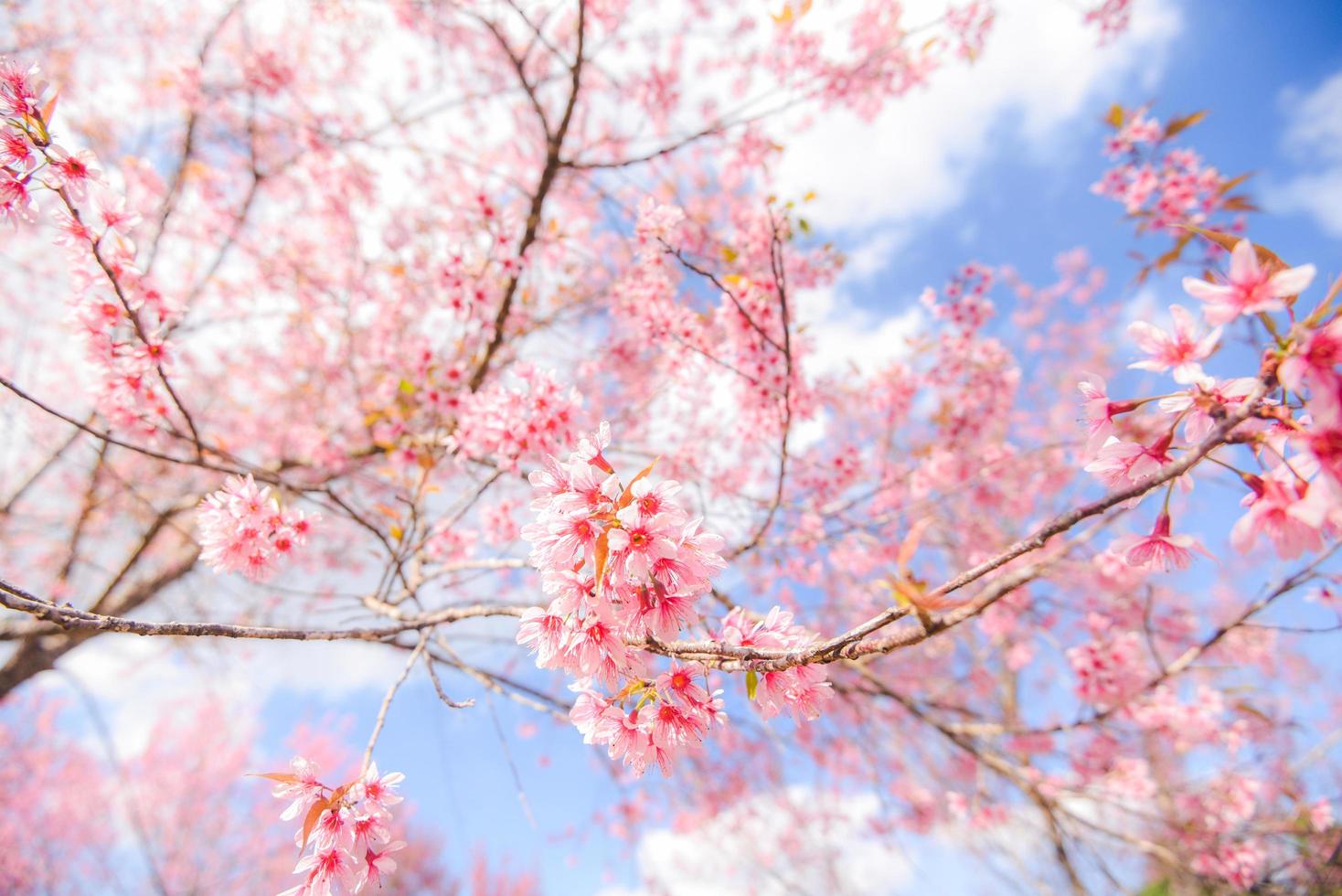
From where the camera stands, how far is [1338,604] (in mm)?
2584

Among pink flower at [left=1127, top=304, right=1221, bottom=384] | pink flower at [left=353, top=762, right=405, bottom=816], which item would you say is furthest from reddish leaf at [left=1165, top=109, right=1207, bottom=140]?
pink flower at [left=353, top=762, right=405, bottom=816]

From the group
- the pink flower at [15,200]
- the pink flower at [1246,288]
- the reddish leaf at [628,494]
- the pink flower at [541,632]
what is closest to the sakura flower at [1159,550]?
the pink flower at [1246,288]

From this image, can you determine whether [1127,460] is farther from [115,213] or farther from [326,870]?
[115,213]

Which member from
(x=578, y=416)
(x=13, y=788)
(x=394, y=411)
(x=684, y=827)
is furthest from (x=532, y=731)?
(x=13, y=788)

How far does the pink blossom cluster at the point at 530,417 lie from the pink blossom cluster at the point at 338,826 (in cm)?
130

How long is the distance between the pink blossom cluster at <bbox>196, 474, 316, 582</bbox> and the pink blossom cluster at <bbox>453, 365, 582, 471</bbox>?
827 mm

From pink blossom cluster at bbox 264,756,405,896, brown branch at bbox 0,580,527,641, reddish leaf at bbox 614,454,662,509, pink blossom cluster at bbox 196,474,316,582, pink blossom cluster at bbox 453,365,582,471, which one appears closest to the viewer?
reddish leaf at bbox 614,454,662,509

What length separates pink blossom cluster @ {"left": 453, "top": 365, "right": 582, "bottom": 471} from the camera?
2473 millimetres

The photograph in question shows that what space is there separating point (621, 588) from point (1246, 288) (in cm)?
121

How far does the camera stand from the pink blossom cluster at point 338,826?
1316 millimetres

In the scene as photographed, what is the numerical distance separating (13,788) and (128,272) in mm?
15728

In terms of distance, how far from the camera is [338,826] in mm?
1334

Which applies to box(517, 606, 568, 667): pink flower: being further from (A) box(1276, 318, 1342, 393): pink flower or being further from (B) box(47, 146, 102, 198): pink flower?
(B) box(47, 146, 102, 198): pink flower

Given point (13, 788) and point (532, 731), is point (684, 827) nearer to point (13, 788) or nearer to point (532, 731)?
point (532, 731)
